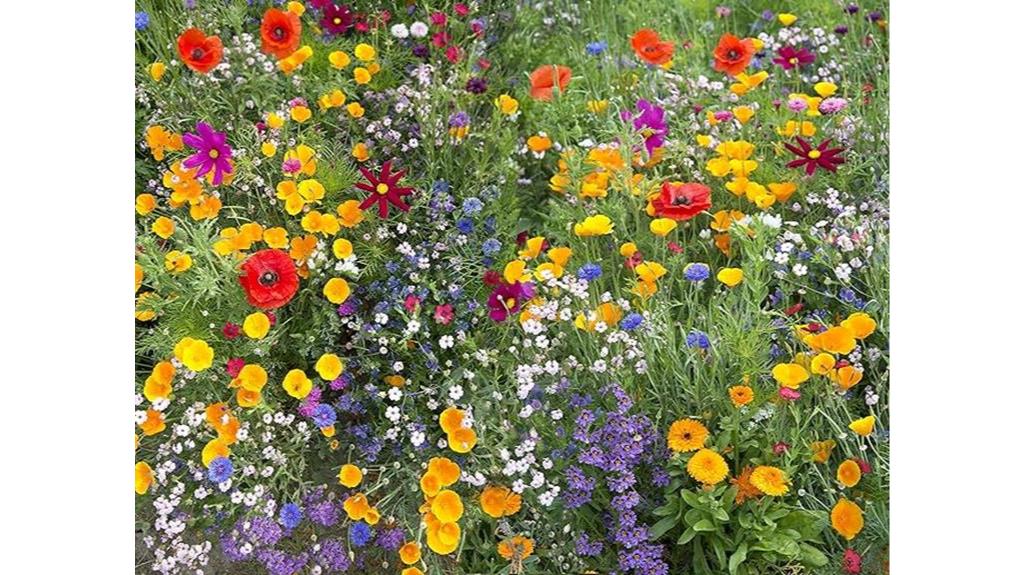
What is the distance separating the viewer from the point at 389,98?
6.16 ft

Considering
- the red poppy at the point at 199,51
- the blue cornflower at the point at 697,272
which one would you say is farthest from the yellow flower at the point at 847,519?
the red poppy at the point at 199,51

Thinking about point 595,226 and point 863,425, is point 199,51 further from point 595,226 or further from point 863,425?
point 863,425

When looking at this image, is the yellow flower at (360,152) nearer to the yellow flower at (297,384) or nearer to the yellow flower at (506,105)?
the yellow flower at (506,105)

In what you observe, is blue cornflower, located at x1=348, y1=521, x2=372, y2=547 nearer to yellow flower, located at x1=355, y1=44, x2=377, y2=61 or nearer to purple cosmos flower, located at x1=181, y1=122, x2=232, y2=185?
Result: purple cosmos flower, located at x1=181, y1=122, x2=232, y2=185

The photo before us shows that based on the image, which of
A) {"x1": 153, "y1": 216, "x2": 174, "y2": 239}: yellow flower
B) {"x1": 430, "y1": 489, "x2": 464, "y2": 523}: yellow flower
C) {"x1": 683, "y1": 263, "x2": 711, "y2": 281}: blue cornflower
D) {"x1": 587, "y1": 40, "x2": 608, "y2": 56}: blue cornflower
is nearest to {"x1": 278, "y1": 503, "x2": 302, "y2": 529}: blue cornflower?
{"x1": 430, "y1": 489, "x2": 464, "y2": 523}: yellow flower

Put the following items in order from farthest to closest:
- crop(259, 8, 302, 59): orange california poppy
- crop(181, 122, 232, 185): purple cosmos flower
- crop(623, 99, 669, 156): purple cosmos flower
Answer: crop(623, 99, 669, 156): purple cosmos flower
crop(259, 8, 302, 59): orange california poppy
crop(181, 122, 232, 185): purple cosmos flower

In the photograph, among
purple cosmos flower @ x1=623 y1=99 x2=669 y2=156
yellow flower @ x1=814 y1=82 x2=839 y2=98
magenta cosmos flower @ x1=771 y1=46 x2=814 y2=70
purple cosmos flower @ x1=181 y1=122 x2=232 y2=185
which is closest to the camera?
purple cosmos flower @ x1=181 y1=122 x2=232 y2=185

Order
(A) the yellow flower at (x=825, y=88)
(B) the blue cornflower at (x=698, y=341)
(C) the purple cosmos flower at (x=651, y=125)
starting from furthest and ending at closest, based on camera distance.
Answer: (A) the yellow flower at (x=825, y=88)
(C) the purple cosmos flower at (x=651, y=125)
(B) the blue cornflower at (x=698, y=341)

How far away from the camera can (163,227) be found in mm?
1711

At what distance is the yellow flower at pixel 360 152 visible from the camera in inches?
71.5

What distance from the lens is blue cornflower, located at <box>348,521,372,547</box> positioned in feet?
5.35

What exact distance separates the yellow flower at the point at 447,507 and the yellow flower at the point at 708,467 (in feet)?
1.08

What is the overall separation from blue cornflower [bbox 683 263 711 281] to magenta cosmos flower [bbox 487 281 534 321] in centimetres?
24

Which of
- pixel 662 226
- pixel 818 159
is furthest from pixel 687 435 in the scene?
pixel 818 159
